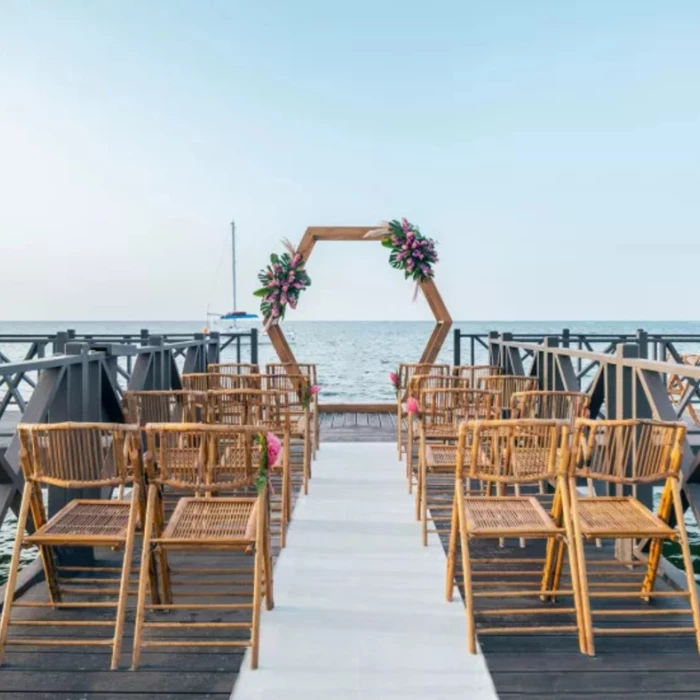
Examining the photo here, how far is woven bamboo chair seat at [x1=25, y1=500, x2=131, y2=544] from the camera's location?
2.37m

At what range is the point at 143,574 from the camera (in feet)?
7.45

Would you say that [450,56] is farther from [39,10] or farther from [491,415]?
[491,415]

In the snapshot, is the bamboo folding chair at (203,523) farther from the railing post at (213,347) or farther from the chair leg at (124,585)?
the railing post at (213,347)

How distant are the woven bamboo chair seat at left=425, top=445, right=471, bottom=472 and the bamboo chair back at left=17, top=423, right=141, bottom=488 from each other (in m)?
1.75

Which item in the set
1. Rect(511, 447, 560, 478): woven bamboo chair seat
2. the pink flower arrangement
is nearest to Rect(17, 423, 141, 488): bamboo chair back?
Rect(511, 447, 560, 478): woven bamboo chair seat

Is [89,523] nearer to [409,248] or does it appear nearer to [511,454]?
[511,454]

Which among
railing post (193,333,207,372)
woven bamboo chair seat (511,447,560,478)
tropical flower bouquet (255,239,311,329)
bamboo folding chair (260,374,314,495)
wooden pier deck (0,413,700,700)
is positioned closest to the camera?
wooden pier deck (0,413,700,700)

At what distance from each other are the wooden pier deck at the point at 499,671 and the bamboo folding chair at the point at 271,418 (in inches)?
46.7

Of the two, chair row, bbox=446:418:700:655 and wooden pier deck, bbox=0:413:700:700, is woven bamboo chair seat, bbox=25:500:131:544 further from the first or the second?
chair row, bbox=446:418:700:655

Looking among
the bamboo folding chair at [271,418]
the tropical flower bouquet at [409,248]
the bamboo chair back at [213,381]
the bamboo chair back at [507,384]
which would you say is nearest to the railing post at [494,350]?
the tropical flower bouquet at [409,248]

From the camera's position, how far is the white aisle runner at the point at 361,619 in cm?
213

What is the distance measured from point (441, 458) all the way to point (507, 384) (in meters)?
2.33

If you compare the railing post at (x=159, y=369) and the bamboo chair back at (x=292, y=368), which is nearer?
the railing post at (x=159, y=369)


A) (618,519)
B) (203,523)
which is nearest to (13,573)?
(203,523)
